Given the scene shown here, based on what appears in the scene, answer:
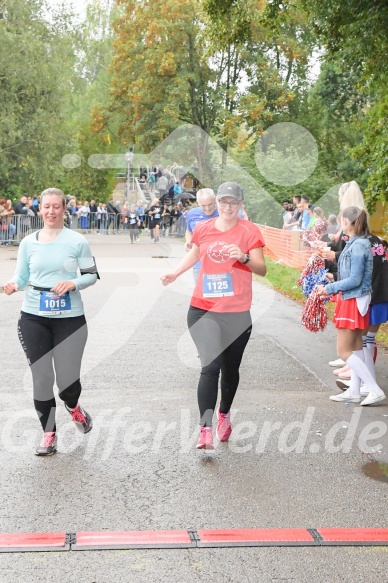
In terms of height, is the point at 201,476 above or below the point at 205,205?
below

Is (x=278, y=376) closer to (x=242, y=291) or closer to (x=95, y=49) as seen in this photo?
(x=242, y=291)

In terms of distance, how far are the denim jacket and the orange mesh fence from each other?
11.6 metres

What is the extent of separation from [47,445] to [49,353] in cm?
63

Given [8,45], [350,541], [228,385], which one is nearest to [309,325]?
[228,385]

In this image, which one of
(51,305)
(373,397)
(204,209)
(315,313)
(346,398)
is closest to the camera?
(51,305)

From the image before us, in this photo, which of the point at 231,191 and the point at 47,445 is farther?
the point at 231,191

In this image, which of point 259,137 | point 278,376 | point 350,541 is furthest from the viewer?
point 259,137

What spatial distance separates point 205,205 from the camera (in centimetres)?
1003

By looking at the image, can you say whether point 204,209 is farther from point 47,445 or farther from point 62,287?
point 47,445

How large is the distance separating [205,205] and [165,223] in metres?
30.2

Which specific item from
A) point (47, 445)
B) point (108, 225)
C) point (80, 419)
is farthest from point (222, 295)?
point (108, 225)

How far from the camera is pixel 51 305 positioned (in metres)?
6.13

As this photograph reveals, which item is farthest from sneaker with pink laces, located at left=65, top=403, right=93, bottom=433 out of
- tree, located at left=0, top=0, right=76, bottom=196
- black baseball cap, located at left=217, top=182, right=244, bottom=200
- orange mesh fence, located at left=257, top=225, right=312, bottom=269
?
tree, located at left=0, top=0, right=76, bottom=196

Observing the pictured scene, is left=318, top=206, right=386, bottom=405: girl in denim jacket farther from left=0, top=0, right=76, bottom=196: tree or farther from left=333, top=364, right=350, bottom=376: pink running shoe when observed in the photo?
left=0, top=0, right=76, bottom=196: tree
